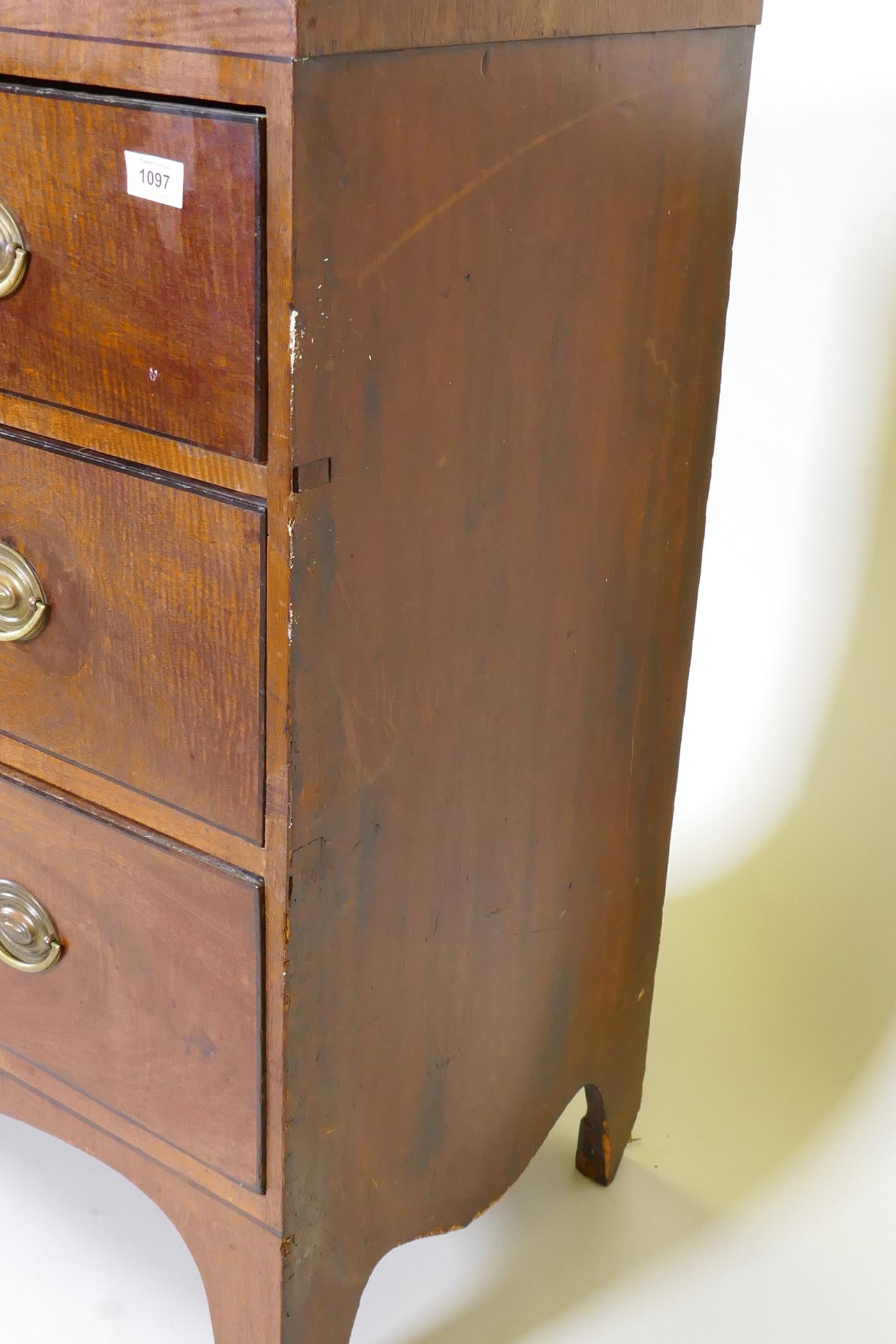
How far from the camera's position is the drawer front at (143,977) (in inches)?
37.9

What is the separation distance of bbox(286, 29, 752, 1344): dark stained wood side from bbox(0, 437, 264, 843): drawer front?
4 centimetres

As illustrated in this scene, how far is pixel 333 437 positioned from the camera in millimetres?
831

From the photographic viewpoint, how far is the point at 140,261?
0.81 m

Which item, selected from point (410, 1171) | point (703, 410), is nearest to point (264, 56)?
point (703, 410)

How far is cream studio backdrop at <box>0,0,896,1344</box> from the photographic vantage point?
1321mm

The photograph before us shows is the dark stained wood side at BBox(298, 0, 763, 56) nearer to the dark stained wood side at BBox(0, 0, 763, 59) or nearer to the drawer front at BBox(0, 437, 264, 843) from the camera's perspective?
the dark stained wood side at BBox(0, 0, 763, 59)

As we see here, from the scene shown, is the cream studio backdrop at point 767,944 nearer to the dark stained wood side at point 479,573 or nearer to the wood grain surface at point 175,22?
the dark stained wood side at point 479,573

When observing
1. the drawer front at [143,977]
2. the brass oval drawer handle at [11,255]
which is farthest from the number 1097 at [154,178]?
the drawer front at [143,977]

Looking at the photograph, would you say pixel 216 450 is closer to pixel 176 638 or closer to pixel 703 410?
pixel 176 638

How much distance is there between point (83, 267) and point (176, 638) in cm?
22

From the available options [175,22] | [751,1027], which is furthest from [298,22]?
[751,1027]

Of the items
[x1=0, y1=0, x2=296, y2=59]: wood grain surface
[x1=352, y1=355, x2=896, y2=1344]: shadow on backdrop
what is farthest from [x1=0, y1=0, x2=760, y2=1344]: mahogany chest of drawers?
[x1=352, y1=355, x2=896, y2=1344]: shadow on backdrop

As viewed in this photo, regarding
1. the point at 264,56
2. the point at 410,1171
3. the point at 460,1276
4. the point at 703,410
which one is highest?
the point at 264,56

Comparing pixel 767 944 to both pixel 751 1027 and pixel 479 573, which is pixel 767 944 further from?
pixel 479 573
